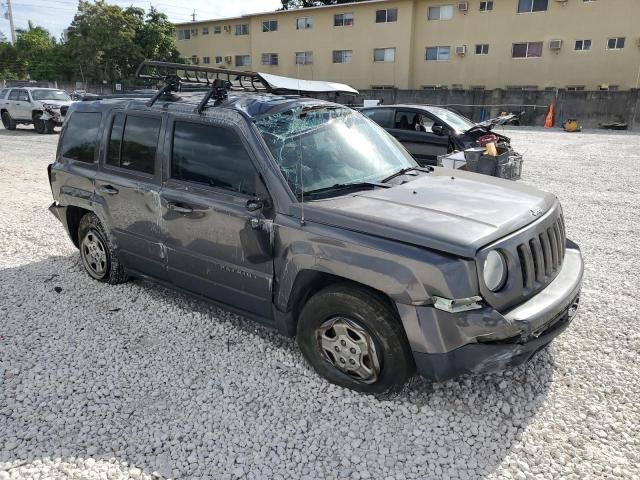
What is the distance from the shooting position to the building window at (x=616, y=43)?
27819 millimetres

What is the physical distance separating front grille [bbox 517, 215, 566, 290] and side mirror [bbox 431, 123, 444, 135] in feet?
23.9

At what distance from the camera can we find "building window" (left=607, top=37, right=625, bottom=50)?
27.8m

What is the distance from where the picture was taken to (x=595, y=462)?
2.53m

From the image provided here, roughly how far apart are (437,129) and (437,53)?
85.0 feet

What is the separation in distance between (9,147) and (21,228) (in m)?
10.5

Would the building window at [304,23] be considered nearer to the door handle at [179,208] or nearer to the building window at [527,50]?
the building window at [527,50]

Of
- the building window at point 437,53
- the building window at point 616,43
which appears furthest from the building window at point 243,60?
the building window at point 616,43

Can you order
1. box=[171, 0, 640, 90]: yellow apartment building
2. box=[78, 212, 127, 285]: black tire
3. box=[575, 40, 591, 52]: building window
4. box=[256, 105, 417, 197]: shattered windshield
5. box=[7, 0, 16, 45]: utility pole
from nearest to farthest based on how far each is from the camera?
box=[256, 105, 417, 197]: shattered windshield → box=[78, 212, 127, 285]: black tire → box=[171, 0, 640, 90]: yellow apartment building → box=[575, 40, 591, 52]: building window → box=[7, 0, 16, 45]: utility pole

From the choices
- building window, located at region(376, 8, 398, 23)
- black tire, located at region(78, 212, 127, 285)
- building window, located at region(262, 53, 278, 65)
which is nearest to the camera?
black tire, located at region(78, 212, 127, 285)

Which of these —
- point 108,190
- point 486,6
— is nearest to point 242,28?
point 486,6

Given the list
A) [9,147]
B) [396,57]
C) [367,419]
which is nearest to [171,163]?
[367,419]

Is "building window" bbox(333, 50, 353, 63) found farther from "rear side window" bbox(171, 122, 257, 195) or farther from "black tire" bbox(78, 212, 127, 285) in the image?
"rear side window" bbox(171, 122, 257, 195)

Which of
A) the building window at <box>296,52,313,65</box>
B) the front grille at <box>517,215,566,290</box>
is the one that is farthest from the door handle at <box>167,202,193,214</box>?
the building window at <box>296,52,313,65</box>

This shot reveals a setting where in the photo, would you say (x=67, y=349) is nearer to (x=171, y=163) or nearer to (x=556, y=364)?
(x=171, y=163)
